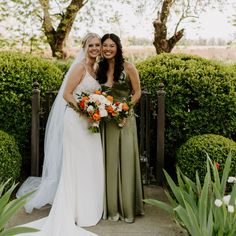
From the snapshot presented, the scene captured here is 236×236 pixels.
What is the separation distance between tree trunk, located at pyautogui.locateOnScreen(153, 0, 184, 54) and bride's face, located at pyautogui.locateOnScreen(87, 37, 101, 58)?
19.4ft

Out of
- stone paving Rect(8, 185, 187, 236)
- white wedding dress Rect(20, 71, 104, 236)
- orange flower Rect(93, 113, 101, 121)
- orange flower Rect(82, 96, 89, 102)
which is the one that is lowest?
stone paving Rect(8, 185, 187, 236)

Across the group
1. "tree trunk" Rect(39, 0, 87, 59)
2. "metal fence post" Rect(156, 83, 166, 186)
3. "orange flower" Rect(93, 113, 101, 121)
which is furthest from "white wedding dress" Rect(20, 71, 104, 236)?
"tree trunk" Rect(39, 0, 87, 59)

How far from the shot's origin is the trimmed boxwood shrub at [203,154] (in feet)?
17.0

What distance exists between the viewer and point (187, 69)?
6.32 meters

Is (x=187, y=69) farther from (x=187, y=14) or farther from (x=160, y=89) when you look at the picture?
(x=187, y=14)

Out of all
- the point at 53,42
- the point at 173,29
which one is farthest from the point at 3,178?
the point at 173,29

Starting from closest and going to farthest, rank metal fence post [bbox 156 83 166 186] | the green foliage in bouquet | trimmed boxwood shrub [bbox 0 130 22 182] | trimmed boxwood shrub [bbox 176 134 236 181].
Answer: the green foliage in bouquet, trimmed boxwood shrub [bbox 176 134 236 181], trimmed boxwood shrub [bbox 0 130 22 182], metal fence post [bbox 156 83 166 186]

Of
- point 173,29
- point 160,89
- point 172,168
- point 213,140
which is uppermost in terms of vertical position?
point 173,29

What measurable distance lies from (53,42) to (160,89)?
5.50 meters

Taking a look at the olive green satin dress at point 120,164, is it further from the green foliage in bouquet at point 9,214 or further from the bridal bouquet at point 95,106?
the green foliage in bouquet at point 9,214

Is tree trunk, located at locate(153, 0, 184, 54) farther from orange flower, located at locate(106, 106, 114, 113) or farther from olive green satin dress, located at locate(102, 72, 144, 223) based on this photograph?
orange flower, located at locate(106, 106, 114, 113)

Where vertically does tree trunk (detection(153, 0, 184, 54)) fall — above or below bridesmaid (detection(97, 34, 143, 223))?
above

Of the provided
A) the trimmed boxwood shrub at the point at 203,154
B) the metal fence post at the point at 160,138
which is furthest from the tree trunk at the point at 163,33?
the trimmed boxwood shrub at the point at 203,154

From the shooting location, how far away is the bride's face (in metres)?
4.93
